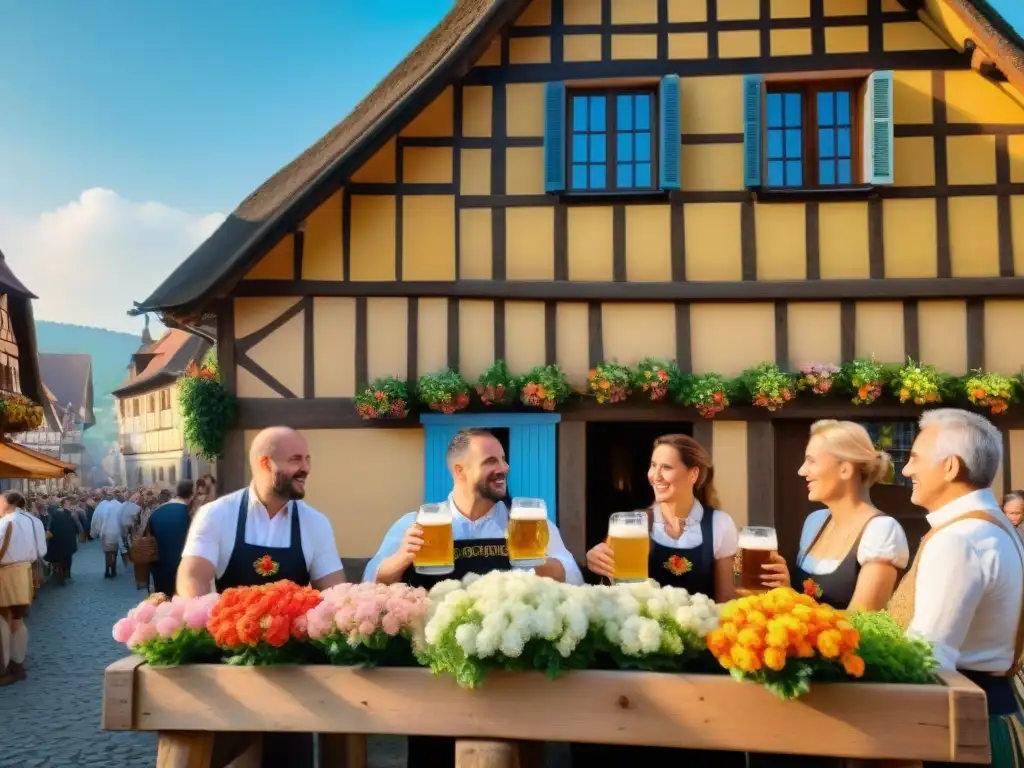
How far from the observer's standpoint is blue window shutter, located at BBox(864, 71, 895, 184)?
852cm

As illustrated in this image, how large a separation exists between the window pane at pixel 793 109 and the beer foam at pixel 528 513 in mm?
6832

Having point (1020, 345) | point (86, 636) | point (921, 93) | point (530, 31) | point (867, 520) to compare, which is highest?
point (530, 31)

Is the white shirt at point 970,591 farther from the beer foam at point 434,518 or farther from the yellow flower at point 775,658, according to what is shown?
the beer foam at point 434,518

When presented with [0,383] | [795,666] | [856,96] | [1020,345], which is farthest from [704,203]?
[0,383]

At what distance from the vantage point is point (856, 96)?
901cm

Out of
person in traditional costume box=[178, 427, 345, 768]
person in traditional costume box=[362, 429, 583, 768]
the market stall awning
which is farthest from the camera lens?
the market stall awning

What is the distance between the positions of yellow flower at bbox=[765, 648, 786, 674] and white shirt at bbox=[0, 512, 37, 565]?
25.3 ft

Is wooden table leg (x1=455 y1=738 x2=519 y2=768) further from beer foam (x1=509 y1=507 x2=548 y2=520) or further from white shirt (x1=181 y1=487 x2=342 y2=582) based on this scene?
white shirt (x1=181 y1=487 x2=342 y2=582)

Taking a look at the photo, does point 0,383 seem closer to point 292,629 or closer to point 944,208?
point 944,208

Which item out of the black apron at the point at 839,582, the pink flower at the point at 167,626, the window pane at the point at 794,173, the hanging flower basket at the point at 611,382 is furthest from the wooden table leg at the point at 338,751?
the window pane at the point at 794,173

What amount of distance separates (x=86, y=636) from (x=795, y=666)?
9.90 m

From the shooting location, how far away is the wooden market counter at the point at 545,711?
2.65 m

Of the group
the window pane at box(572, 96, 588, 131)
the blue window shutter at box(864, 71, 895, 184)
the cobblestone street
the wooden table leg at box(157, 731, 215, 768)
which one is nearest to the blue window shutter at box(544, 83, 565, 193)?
the window pane at box(572, 96, 588, 131)

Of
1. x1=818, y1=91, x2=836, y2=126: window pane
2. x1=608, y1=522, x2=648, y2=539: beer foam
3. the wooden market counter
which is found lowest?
the wooden market counter
